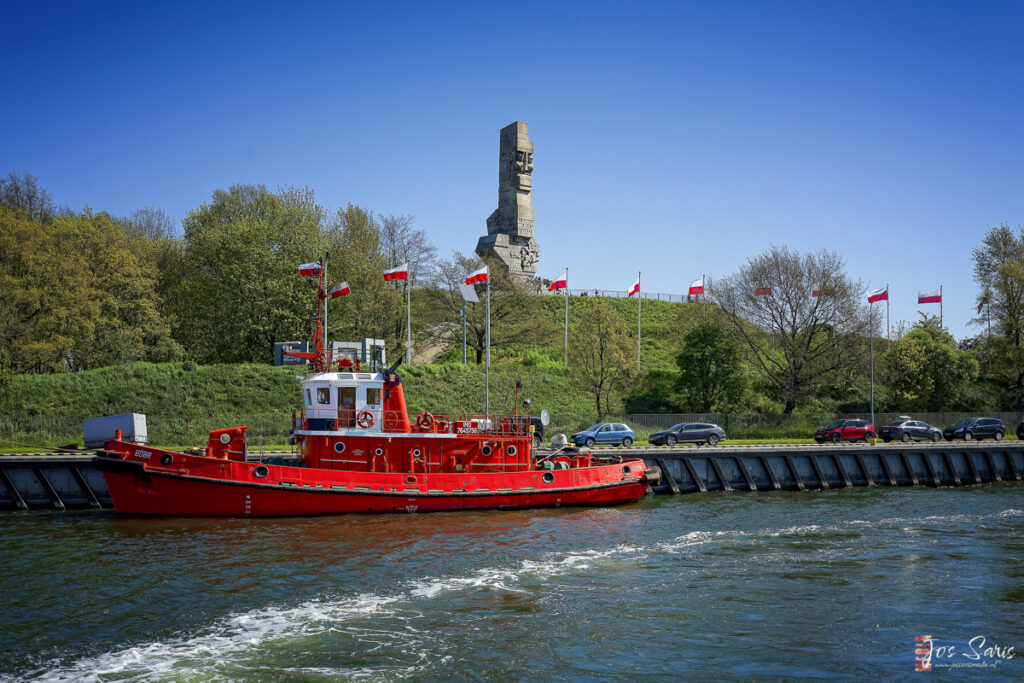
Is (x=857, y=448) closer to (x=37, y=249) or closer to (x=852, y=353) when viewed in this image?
(x=852, y=353)

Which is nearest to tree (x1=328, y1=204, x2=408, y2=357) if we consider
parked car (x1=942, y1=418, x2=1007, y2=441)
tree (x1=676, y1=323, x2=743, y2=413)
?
tree (x1=676, y1=323, x2=743, y2=413)

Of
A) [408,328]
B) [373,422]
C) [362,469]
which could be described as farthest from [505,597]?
[408,328]

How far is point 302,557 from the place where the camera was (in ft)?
70.1

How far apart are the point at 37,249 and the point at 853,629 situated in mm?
48006

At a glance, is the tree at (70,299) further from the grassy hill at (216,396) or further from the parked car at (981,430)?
the parked car at (981,430)

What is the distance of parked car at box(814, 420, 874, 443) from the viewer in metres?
44.2

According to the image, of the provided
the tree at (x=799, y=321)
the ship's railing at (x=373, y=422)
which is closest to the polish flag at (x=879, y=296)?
the tree at (x=799, y=321)

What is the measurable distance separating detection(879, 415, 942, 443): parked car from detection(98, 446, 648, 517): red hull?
25.9 m

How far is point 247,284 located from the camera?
53.0 metres

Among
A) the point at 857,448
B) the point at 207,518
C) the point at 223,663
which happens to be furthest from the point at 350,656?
the point at 857,448

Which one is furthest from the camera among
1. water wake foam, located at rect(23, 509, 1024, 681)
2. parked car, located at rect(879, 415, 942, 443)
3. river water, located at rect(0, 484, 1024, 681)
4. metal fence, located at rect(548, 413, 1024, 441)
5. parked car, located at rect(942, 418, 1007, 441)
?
metal fence, located at rect(548, 413, 1024, 441)

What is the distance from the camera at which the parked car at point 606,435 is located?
4088 centimetres

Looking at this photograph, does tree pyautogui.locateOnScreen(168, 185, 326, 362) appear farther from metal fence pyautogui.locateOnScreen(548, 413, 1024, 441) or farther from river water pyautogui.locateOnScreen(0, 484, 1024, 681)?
river water pyautogui.locateOnScreen(0, 484, 1024, 681)

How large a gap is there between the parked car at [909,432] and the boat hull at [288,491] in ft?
83.0
